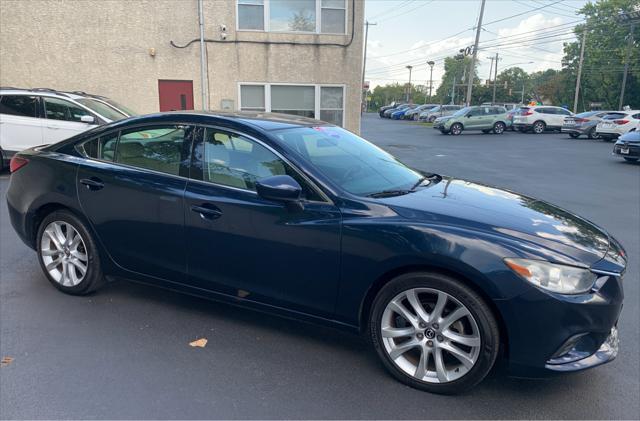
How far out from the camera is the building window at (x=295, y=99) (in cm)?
1566

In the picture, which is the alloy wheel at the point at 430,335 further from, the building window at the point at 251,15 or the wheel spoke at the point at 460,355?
the building window at the point at 251,15

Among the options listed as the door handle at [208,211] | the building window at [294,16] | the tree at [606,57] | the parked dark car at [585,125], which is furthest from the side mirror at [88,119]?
the tree at [606,57]

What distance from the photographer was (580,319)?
2672 millimetres

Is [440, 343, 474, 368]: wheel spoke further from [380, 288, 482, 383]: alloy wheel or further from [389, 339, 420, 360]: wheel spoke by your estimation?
[389, 339, 420, 360]: wheel spoke

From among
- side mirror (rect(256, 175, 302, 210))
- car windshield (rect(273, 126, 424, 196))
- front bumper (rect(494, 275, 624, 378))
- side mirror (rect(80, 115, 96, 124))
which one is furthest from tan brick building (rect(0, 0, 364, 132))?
front bumper (rect(494, 275, 624, 378))

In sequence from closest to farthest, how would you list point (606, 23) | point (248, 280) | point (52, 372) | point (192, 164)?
point (52, 372), point (248, 280), point (192, 164), point (606, 23)

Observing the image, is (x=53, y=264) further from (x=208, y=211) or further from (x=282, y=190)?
(x=282, y=190)

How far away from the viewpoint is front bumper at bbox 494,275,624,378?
8.70ft

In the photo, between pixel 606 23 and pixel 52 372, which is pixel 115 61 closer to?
pixel 52 372

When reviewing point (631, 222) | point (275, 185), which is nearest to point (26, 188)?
point (275, 185)

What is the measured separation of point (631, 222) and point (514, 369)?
596 cm

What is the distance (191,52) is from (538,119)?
22.3m

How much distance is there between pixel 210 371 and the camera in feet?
10.3

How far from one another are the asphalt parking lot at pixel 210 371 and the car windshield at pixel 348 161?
3.60 feet
